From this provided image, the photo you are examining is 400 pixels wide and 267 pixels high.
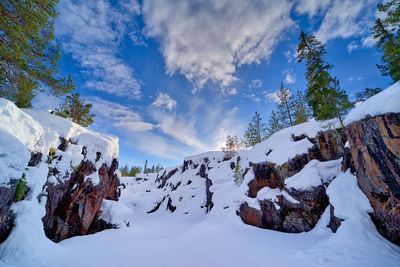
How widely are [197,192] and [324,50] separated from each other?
114 ft

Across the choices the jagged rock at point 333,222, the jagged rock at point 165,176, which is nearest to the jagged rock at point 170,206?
the jagged rock at point 165,176

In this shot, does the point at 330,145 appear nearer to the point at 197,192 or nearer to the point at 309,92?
the point at 309,92

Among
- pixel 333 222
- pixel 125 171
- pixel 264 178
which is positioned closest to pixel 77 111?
pixel 264 178

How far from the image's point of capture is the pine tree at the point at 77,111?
28.6 metres

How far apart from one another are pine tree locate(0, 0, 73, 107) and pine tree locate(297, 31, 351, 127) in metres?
21.5

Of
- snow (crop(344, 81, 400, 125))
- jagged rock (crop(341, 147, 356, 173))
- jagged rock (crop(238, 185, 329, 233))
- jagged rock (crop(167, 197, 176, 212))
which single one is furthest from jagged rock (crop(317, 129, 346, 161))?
jagged rock (crop(167, 197, 176, 212))

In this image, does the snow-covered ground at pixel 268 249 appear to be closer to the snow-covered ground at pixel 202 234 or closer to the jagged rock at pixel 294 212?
the snow-covered ground at pixel 202 234

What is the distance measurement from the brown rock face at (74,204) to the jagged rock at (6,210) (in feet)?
11.7

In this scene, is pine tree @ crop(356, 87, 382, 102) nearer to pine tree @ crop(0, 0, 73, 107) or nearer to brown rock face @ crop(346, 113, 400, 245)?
brown rock face @ crop(346, 113, 400, 245)

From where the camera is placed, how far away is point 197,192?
133 ft

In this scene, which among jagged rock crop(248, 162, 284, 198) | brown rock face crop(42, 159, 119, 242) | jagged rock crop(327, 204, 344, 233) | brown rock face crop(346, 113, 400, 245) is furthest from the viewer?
jagged rock crop(248, 162, 284, 198)

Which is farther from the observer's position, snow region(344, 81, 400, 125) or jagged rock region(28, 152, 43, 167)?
jagged rock region(28, 152, 43, 167)

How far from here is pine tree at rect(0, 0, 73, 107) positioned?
780 cm

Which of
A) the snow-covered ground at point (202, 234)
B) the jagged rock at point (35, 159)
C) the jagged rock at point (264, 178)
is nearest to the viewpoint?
the snow-covered ground at point (202, 234)
